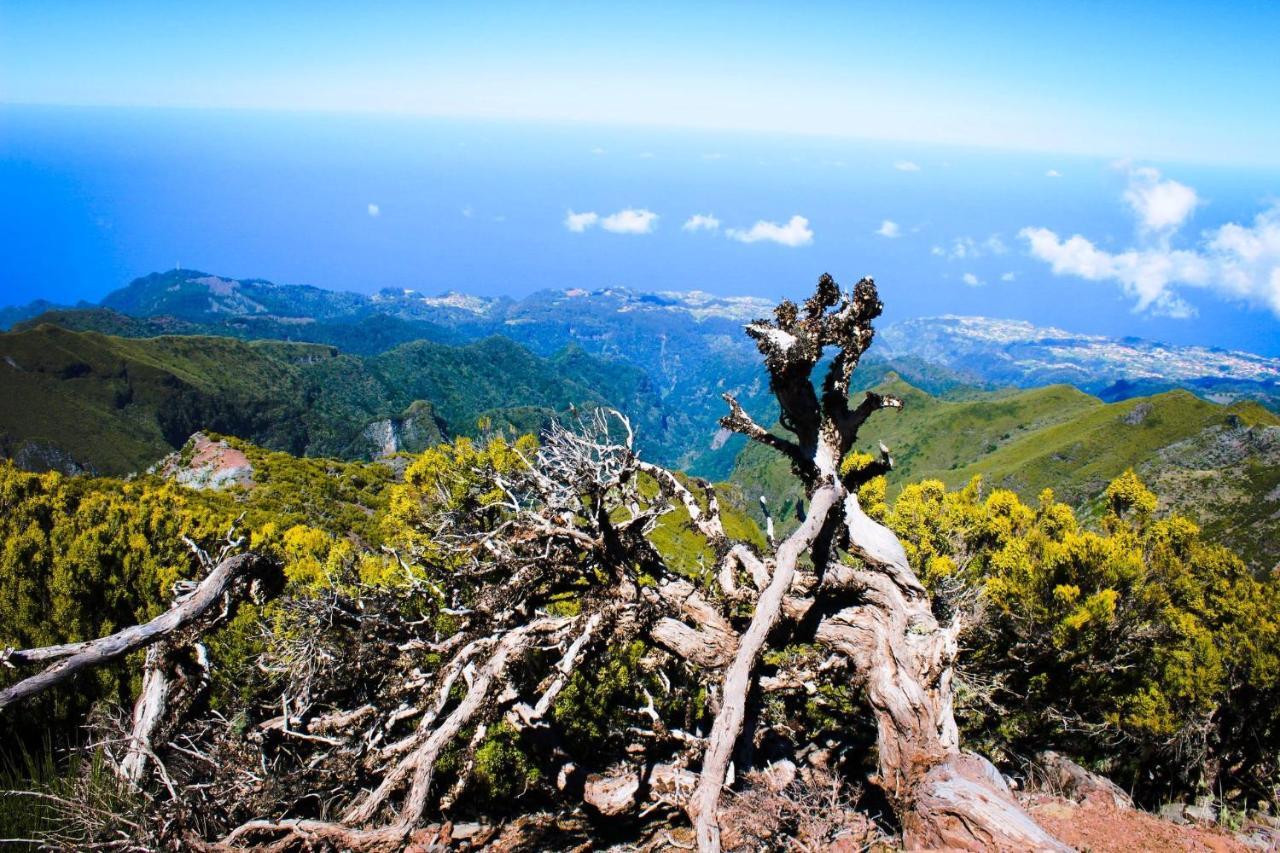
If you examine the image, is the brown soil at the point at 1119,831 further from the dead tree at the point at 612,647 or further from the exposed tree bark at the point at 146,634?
the exposed tree bark at the point at 146,634

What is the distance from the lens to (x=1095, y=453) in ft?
326

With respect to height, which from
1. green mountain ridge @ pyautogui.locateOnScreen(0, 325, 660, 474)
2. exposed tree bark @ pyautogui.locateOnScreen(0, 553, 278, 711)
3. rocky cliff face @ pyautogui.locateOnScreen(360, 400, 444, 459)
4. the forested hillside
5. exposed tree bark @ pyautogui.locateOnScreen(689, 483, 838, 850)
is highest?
exposed tree bark @ pyautogui.locateOnScreen(689, 483, 838, 850)

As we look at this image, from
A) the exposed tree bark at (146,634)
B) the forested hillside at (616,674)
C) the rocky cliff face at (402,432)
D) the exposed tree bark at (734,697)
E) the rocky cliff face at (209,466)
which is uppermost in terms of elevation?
the exposed tree bark at (734,697)

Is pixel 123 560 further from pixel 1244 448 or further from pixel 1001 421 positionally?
pixel 1001 421

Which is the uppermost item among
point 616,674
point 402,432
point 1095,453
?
point 616,674

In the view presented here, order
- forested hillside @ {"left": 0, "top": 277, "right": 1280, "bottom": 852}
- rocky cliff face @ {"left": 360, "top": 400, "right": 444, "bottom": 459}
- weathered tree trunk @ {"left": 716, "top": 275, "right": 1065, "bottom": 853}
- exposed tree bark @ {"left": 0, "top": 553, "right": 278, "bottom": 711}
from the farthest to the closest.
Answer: rocky cliff face @ {"left": 360, "top": 400, "right": 444, "bottom": 459}, forested hillside @ {"left": 0, "top": 277, "right": 1280, "bottom": 852}, weathered tree trunk @ {"left": 716, "top": 275, "right": 1065, "bottom": 853}, exposed tree bark @ {"left": 0, "top": 553, "right": 278, "bottom": 711}

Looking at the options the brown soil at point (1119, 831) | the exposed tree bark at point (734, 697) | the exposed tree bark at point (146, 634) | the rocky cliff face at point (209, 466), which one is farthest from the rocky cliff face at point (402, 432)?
the brown soil at point (1119, 831)

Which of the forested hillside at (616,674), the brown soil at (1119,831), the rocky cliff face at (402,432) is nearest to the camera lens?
the brown soil at (1119,831)

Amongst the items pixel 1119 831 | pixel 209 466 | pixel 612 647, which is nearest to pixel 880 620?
pixel 1119 831

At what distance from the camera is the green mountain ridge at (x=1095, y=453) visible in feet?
200

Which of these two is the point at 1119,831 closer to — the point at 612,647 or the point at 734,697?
the point at 734,697

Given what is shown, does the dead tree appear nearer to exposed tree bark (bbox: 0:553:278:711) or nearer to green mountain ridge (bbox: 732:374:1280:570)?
exposed tree bark (bbox: 0:553:278:711)

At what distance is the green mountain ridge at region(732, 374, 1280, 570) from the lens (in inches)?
2402

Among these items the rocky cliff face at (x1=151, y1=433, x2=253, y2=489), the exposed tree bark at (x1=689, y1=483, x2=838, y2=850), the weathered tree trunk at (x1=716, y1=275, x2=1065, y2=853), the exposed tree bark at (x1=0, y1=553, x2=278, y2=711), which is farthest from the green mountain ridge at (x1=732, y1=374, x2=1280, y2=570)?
the rocky cliff face at (x1=151, y1=433, x2=253, y2=489)
